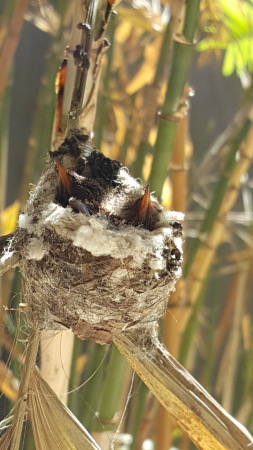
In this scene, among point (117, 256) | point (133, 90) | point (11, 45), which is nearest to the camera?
point (117, 256)

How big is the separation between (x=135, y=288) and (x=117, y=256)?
0.03 meters

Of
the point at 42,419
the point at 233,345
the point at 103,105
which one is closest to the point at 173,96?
the point at 103,105

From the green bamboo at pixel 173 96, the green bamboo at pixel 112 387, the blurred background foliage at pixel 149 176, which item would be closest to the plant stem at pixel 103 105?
the blurred background foliage at pixel 149 176

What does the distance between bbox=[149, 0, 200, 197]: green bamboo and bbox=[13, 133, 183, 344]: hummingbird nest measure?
0.41 ft

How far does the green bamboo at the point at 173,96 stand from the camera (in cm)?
51

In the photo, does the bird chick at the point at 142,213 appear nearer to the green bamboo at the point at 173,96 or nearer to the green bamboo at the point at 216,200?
the green bamboo at the point at 173,96

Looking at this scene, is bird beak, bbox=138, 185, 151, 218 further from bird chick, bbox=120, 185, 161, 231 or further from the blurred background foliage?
the blurred background foliage

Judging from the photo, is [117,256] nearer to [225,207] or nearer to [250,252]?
[225,207]

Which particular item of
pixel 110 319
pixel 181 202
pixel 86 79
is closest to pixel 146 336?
pixel 110 319

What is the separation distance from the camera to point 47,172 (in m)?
0.40

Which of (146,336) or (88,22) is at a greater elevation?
(88,22)

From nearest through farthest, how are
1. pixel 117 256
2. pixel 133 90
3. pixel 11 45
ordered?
pixel 117 256 < pixel 11 45 < pixel 133 90

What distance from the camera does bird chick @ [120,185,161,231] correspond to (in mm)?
359

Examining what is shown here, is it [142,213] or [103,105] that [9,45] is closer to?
[103,105]
